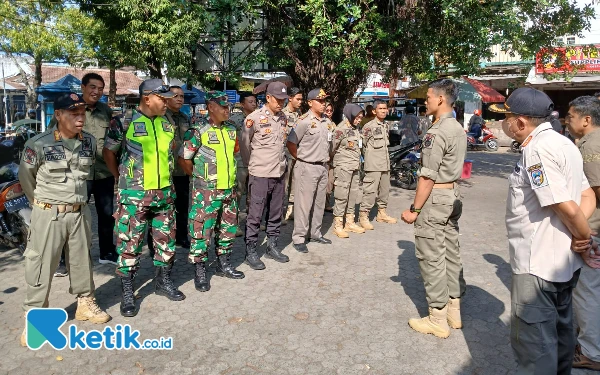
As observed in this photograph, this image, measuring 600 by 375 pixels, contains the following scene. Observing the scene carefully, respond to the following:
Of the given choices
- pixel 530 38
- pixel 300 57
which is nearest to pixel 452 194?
pixel 300 57

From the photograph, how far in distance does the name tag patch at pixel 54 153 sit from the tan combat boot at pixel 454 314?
10.8 ft

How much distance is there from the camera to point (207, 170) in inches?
177

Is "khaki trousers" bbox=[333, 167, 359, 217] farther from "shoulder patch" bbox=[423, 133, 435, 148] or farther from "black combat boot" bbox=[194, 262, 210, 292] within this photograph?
"shoulder patch" bbox=[423, 133, 435, 148]

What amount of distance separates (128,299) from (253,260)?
154 centimetres

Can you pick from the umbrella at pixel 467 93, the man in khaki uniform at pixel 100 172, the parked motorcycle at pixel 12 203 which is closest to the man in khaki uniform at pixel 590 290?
the man in khaki uniform at pixel 100 172

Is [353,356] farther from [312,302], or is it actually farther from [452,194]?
[452,194]

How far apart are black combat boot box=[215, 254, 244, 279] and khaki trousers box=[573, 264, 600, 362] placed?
9.95ft

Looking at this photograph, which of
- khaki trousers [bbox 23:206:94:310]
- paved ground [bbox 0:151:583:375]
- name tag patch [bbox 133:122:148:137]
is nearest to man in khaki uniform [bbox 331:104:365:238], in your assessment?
paved ground [bbox 0:151:583:375]

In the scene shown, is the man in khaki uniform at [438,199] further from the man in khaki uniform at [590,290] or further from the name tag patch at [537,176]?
the name tag patch at [537,176]

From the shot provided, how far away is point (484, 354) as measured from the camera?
3488 mm

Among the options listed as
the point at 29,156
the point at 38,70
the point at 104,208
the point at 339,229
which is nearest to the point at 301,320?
the point at 29,156

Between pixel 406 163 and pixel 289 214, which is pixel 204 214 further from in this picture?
pixel 406 163

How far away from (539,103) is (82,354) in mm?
3444


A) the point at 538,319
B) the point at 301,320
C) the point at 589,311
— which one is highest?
the point at 538,319
